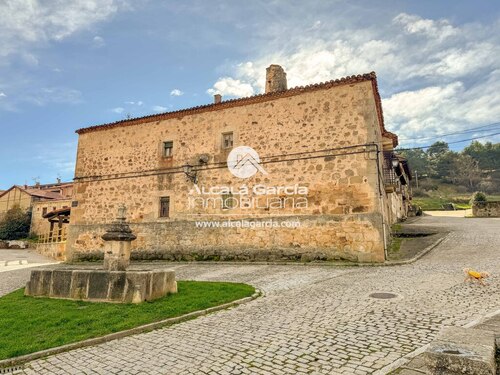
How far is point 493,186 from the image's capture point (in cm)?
5878

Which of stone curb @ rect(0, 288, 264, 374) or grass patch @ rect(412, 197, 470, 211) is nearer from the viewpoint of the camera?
stone curb @ rect(0, 288, 264, 374)

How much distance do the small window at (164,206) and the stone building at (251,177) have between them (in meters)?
0.06

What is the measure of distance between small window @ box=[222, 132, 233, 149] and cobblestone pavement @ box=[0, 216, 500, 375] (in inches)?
311

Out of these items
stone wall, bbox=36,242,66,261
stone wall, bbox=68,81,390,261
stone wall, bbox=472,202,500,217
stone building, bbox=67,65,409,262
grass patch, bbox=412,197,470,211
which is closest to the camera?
stone wall, bbox=68,81,390,261

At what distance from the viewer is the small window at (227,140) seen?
14.9 m

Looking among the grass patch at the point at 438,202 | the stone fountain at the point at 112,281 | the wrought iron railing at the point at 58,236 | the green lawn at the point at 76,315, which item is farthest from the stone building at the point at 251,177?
the grass patch at the point at 438,202

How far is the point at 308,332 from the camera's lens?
4.59 meters

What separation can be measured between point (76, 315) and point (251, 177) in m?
9.25

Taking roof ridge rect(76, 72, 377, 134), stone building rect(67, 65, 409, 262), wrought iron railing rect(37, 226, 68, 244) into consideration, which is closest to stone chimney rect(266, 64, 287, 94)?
stone building rect(67, 65, 409, 262)

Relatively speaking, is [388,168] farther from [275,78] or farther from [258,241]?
[258,241]

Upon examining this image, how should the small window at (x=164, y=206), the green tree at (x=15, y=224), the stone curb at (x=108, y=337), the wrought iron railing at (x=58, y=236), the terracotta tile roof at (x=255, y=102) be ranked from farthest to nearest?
the green tree at (x=15, y=224) < the wrought iron railing at (x=58, y=236) < the small window at (x=164, y=206) < the terracotta tile roof at (x=255, y=102) < the stone curb at (x=108, y=337)

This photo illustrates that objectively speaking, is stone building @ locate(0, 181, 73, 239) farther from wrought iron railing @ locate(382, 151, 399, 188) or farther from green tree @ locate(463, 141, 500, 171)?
green tree @ locate(463, 141, 500, 171)

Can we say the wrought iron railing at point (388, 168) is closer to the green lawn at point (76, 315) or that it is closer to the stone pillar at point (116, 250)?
the green lawn at point (76, 315)

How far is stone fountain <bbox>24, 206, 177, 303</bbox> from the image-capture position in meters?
6.88
